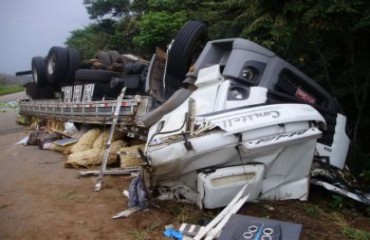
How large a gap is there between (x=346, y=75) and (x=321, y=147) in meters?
2.07

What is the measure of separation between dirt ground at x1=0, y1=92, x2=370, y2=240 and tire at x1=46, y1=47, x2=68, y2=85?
409 cm

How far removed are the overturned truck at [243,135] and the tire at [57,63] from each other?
5085mm

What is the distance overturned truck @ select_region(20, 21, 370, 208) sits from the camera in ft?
12.8

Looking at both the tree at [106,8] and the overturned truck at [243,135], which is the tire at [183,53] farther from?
the tree at [106,8]

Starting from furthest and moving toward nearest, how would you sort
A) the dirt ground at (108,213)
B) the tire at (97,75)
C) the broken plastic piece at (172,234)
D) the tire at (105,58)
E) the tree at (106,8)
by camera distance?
the tree at (106,8), the tire at (105,58), the tire at (97,75), the dirt ground at (108,213), the broken plastic piece at (172,234)

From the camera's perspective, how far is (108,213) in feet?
14.4

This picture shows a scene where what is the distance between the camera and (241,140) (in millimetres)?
3871

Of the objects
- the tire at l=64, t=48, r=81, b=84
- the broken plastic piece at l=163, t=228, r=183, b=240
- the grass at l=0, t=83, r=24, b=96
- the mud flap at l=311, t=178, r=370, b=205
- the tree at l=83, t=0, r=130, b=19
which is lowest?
the grass at l=0, t=83, r=24, b=96

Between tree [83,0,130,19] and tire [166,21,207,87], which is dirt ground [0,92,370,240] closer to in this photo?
tire [166,21,207,87]

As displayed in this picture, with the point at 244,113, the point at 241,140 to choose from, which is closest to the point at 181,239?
the point at 241,140

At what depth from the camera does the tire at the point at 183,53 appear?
19.2ft

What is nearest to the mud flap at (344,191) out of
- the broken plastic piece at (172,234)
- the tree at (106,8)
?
the broken plastic piece at (172,234)

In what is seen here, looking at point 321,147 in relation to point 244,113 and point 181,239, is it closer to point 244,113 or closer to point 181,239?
point 244,113

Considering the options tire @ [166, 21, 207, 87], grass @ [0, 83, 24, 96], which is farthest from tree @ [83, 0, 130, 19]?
tire @ [166, 21, 207, 87]
